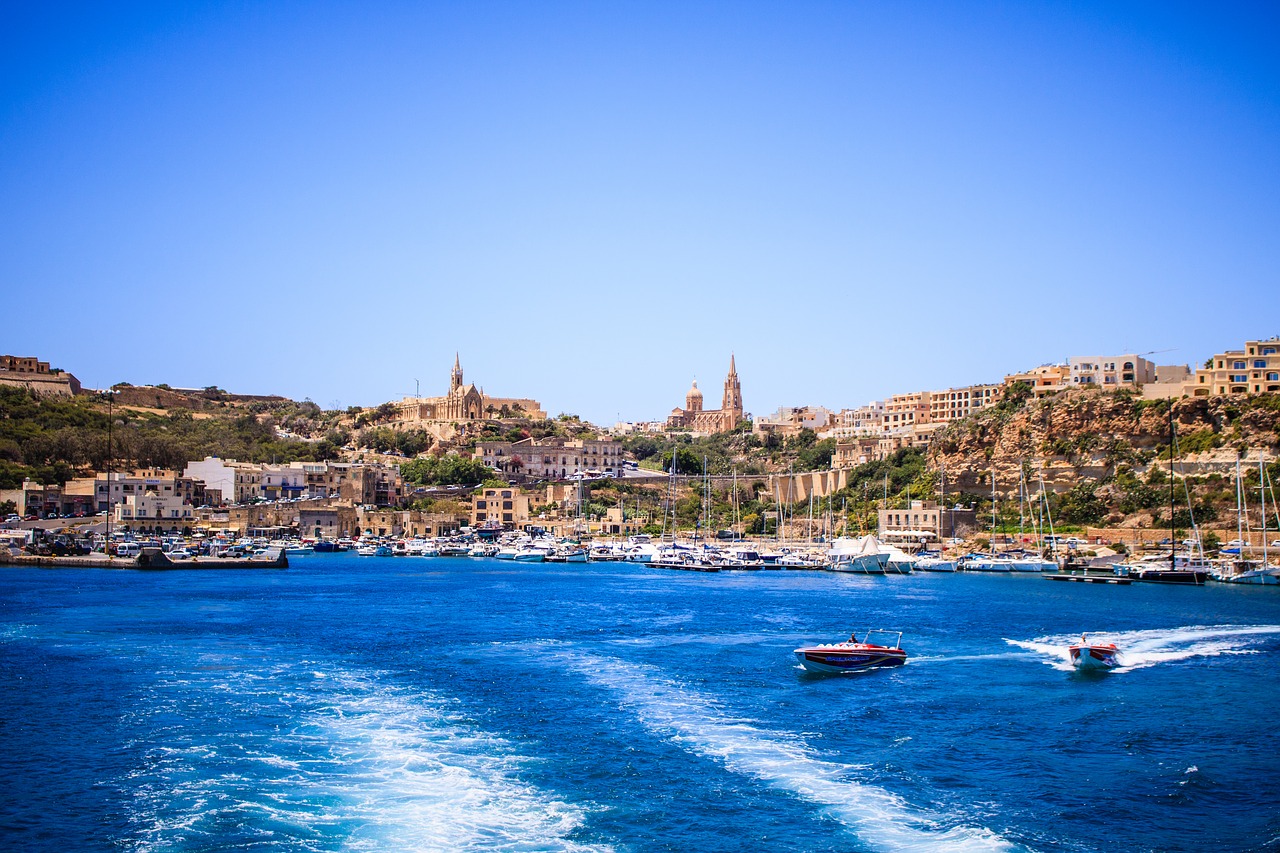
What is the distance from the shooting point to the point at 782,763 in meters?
21.1

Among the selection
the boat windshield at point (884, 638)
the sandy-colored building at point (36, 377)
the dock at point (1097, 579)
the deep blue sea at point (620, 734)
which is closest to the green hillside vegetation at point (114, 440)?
the sandy-colored building at point (36, 377)

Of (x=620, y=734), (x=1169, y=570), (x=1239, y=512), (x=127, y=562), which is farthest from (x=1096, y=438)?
(x=620, y=734)

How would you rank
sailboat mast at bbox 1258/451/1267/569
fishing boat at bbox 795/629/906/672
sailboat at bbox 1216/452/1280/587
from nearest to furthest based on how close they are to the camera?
fishing boat at bbox 795/629/906/672
sailboat at bbox 1216/452/1280/587
sailboat mast at bbox 1258/451/1267/569

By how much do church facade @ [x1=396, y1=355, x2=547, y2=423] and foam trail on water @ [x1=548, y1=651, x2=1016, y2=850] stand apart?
122 meters

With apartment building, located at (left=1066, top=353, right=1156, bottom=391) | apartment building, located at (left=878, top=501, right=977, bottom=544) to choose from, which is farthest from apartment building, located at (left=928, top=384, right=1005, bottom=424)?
apartment building, located at (left=878, top=501, right=977, bottom=544)

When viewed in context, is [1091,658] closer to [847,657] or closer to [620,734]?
[847,657]

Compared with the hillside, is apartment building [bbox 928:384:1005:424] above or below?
above

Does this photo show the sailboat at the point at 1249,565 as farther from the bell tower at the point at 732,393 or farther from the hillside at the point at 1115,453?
the bell tower at the point at 732,393

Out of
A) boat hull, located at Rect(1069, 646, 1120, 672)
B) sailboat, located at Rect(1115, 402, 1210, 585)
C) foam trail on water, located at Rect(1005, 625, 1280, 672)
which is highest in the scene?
sailboat, located at Rect(1115, 402, 1210, 585)

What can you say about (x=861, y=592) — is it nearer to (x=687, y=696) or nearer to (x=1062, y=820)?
(x=687, y=696)

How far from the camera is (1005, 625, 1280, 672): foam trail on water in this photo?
107 ft

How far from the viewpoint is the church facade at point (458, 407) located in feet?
490

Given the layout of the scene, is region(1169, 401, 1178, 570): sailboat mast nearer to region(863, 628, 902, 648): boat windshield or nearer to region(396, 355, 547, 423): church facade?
region(863, 628, 902, 648): boat windshield

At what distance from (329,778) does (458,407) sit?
131m
